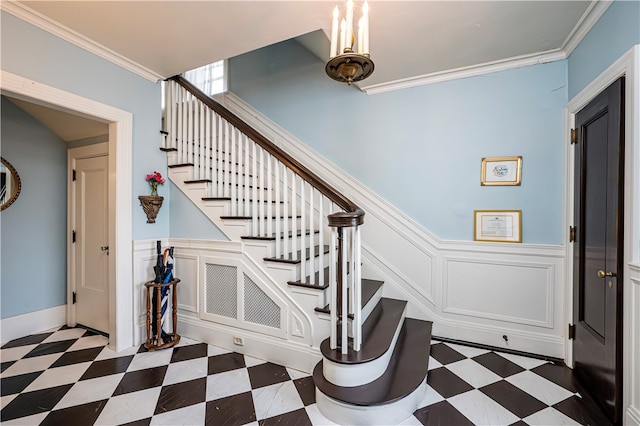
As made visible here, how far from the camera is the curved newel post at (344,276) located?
176cm

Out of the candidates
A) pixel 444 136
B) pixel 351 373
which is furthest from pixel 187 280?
pixel 444 136

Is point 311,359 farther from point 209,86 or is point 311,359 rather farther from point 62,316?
point 209,86

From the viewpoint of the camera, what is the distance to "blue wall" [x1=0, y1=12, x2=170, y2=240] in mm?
1885

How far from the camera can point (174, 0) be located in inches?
70.1

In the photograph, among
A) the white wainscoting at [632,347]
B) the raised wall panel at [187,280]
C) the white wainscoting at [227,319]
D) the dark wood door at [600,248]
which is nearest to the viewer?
the white wainscoting at [632,347]

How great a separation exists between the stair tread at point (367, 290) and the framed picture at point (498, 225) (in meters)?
1.02

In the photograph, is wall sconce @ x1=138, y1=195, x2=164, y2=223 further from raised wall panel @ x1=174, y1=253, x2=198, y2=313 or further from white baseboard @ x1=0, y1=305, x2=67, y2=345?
white baseboard @ x1=0, y1=305, x2=67, y2=345

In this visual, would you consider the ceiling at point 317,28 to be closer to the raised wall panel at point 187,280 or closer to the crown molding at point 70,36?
the crown molding at point 70,36

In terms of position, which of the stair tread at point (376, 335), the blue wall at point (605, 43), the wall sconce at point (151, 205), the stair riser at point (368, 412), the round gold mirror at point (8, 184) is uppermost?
the blue wall at point (605, 43)

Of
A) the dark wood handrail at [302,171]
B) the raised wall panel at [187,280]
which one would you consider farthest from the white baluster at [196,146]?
the raised wall panel at [187,280]

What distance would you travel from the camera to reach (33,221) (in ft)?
9.37

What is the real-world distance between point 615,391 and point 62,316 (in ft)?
15.7

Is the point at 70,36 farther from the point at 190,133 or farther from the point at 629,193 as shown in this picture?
the point at 629,193

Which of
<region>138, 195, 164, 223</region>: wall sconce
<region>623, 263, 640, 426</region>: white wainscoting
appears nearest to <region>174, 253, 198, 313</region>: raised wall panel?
<region>138, 195, 164, 223</region>: wall sconce
